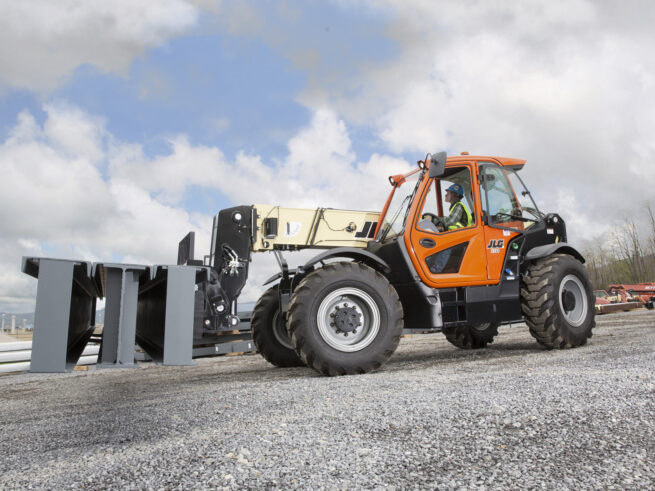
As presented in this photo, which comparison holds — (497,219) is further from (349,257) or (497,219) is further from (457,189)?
(349,257)

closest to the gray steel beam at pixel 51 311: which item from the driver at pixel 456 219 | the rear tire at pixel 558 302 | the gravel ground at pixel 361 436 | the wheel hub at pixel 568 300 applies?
the gravel ground at pixel 361 436

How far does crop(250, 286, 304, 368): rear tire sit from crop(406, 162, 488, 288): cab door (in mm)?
1945

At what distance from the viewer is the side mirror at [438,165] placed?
5559mm

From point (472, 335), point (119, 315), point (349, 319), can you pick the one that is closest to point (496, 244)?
point (472, 335)

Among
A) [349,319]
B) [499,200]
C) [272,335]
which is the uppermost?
[499,200]

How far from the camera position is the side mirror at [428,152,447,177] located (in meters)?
5.56

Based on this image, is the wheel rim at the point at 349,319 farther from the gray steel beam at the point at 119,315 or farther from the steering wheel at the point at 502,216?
the steering wheel at the point at 502,216

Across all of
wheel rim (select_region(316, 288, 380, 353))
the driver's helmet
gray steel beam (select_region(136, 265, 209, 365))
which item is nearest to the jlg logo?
the driver's helmet

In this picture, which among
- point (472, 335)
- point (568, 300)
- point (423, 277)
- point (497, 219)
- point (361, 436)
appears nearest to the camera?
point (361, 436)

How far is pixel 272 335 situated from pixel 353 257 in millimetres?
1578

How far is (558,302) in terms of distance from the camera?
19.3 feet

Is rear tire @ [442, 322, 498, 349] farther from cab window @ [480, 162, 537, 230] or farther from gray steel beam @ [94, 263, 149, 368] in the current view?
gray steel beam @ [94, 263, 149, 368]

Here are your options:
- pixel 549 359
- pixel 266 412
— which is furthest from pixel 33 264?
pixel 549 359

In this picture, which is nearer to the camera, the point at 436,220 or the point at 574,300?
the point at 436,220
